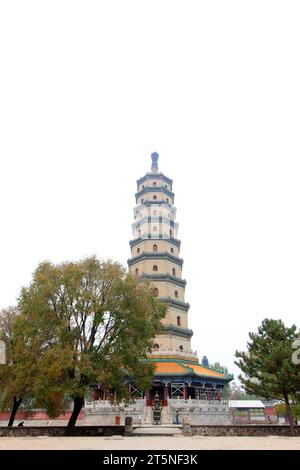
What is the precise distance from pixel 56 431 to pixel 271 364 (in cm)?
1241

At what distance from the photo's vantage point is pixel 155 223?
44406 millimetres

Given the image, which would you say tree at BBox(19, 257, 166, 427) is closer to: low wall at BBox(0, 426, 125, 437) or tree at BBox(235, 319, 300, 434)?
low wall at BBox(0, 426, 125, 437)

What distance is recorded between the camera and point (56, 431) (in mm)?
22172

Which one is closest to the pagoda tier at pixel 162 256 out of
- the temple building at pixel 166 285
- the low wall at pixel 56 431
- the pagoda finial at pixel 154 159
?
the temple building at pixel 166 285

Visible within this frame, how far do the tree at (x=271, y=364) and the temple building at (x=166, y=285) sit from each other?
937 cm

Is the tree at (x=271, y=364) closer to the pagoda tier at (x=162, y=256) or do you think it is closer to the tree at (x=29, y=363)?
the tree at (x=29, y=363)

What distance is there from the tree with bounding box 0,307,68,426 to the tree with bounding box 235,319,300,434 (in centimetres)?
1098

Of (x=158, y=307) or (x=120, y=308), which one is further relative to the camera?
(x=158, y=307)

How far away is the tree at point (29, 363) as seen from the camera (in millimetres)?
20172

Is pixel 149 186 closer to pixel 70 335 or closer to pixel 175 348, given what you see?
pixel 175 348

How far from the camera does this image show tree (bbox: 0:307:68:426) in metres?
20.2

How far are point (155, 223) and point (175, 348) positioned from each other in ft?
45.2

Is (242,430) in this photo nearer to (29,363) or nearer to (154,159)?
(29,363)
